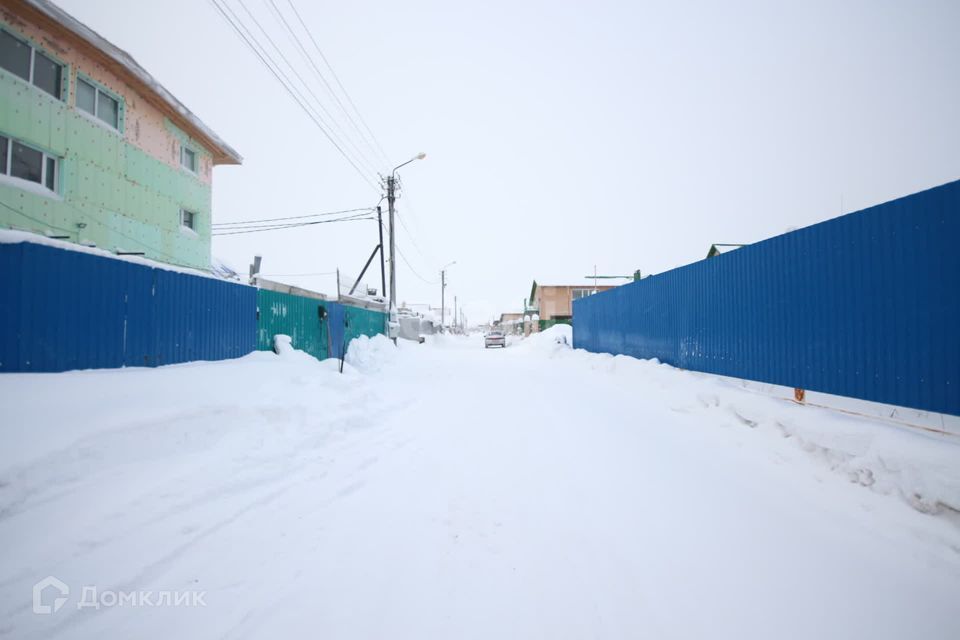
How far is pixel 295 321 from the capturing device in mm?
10180

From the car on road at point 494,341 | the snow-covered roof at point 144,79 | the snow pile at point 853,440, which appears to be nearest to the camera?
the snow pile at point 853,440

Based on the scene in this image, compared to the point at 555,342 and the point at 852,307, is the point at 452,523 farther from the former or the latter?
the point at 555,342

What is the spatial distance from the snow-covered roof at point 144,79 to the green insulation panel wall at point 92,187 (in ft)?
2.04

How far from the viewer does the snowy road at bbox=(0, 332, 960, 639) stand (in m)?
2.18

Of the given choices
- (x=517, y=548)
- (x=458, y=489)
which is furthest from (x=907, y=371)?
(x=458, y=489)

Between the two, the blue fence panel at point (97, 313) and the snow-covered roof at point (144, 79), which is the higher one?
the snow-covered roof at point (144, 79)

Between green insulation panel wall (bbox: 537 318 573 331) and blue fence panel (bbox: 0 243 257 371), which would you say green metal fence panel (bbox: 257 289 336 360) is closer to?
blue fence panel (bbox: 0 243 257 371)

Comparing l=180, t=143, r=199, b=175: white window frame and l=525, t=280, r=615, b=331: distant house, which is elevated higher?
l=180, t=143, r=199, b=175: white window frame

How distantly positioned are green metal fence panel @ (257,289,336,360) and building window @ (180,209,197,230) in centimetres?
621

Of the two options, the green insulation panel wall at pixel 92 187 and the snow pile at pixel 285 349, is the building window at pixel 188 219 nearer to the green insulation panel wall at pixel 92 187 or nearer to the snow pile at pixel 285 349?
the green insulation panel wall at pixel 92 187

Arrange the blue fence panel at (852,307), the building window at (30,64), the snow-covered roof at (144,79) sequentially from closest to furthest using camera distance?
1. the blue fence panel at (852,307)
2. the building window at (30,64)
3. the snow-covered roof at (144,79)

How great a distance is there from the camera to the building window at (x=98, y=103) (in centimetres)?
930

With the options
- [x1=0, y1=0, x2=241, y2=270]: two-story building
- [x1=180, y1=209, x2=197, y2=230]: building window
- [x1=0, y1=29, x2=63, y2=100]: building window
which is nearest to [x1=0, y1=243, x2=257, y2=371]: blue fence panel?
[x1=0, y1=0, x2=241, y2=270]: two-story building

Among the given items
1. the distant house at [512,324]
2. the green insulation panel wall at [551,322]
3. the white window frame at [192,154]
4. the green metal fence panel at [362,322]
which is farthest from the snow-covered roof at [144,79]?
the distant house at [512,324]
